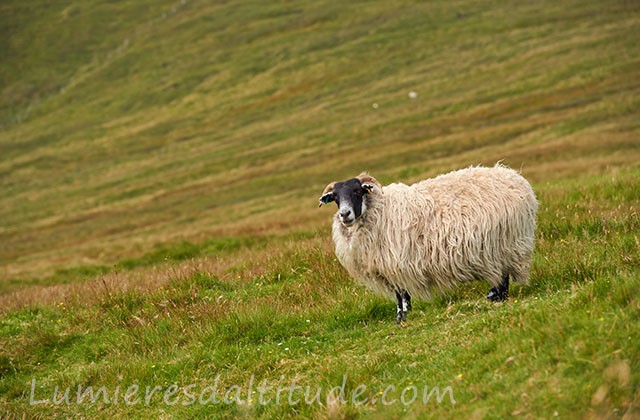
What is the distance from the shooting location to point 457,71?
78812 mm

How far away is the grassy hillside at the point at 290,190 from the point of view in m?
7.53

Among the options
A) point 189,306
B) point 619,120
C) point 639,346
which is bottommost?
point 619,120

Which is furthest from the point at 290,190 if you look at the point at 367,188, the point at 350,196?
the point at 350,196

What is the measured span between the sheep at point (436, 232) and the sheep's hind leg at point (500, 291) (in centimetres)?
2

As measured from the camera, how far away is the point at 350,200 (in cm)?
1101

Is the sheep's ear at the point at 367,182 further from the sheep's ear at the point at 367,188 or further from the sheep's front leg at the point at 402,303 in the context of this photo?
the sheep's front leg at the point at 402,303

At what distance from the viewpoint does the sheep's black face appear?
35.5ft

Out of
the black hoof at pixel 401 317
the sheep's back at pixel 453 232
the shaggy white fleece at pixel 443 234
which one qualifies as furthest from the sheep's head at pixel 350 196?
the black hoof at pixel 401 317

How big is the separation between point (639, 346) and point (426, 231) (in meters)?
5.03

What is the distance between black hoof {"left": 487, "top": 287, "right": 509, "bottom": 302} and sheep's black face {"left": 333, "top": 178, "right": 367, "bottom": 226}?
2485 millimetres

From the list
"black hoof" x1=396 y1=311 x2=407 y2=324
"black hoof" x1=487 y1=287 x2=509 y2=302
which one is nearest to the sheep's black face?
"black hoof" x1=396 y1=311 x2=407 y2=324

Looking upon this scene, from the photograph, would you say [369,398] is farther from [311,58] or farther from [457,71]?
[311,58]

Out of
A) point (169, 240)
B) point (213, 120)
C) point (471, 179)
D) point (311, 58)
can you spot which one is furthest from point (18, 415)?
point (311, 58)

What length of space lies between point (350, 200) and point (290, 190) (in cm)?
3927
